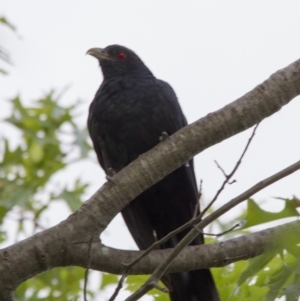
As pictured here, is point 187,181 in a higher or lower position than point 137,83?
lower

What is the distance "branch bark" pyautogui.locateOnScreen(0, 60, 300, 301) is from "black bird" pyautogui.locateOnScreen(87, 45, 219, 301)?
4.18 ft

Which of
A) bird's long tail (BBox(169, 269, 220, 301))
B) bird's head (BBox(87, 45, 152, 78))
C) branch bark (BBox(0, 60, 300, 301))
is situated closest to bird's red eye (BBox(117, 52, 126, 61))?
bird's head (BBox(87, 45, 152, 78))

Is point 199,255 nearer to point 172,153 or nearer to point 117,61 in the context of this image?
point 172,153

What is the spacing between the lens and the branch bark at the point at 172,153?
13.3ft

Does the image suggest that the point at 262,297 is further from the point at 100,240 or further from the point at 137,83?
the point at 137,83

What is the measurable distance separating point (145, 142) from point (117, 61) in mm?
1442

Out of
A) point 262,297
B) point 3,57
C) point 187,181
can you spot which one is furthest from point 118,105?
point 3,57

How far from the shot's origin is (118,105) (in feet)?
19.2

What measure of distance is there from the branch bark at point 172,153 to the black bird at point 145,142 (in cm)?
128

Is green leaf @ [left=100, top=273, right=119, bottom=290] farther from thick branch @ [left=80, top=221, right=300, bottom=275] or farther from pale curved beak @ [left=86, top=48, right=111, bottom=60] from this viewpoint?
thick branch @ [left=80, top=221, right=300, bottom=275]

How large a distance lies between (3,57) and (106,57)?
3.89 meters

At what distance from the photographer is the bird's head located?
260 inches

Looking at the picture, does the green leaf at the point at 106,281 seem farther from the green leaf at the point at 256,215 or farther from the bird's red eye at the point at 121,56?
the green leaf at the point at 256,215

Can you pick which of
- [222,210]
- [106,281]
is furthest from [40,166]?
[222,210]
